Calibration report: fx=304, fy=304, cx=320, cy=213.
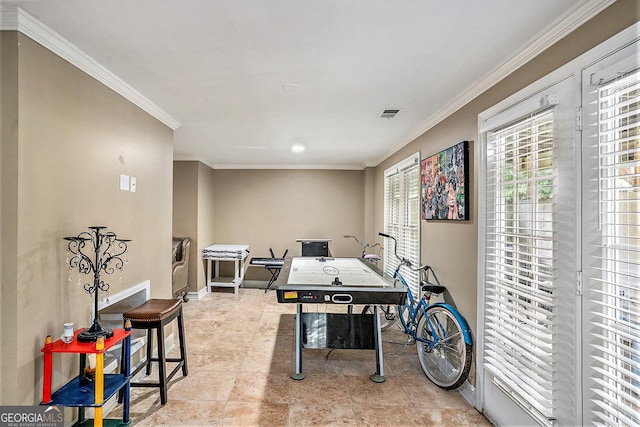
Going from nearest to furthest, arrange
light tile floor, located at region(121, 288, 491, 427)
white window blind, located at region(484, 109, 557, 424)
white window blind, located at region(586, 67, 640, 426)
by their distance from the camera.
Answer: white window blind, located at region(586, 67, 640, 426), white window blind, located at region(484, 109, 557, 424), light tile floor, located at region(121, 288, 491, 427)

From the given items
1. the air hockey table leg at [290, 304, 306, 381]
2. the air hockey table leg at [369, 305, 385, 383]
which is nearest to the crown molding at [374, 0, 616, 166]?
the air hockey table leg at [369, 305, 385, 383]

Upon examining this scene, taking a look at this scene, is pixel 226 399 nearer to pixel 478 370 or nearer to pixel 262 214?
pixel 478 370

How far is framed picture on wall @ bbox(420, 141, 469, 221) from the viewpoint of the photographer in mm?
2598

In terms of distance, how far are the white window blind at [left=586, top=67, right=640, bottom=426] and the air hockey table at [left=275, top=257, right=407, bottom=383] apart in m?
1.34

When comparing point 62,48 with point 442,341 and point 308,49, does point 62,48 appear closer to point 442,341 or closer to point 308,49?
point 308,49

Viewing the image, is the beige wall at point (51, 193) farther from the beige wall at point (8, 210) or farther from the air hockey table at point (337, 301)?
the air hockey table at point (337, 301)

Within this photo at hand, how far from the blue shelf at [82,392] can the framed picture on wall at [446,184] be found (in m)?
2.85

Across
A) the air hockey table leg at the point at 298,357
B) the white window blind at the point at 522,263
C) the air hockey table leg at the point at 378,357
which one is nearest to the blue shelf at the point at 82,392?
the air hockey table leg at the point at 298,357

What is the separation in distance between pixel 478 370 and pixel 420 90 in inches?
90.2

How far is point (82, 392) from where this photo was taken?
186cm

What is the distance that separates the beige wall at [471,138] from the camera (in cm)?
142

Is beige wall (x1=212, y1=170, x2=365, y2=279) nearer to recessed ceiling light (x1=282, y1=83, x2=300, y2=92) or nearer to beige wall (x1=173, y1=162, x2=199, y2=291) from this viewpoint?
beige wall (x1=173, y1=162, x2=199, y2=291)

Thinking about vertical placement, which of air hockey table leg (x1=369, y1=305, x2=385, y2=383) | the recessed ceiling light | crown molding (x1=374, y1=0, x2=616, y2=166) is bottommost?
air hockey table leg (x1=369, y1=305, x2=385, y2=383)

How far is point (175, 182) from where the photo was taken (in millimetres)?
5516
